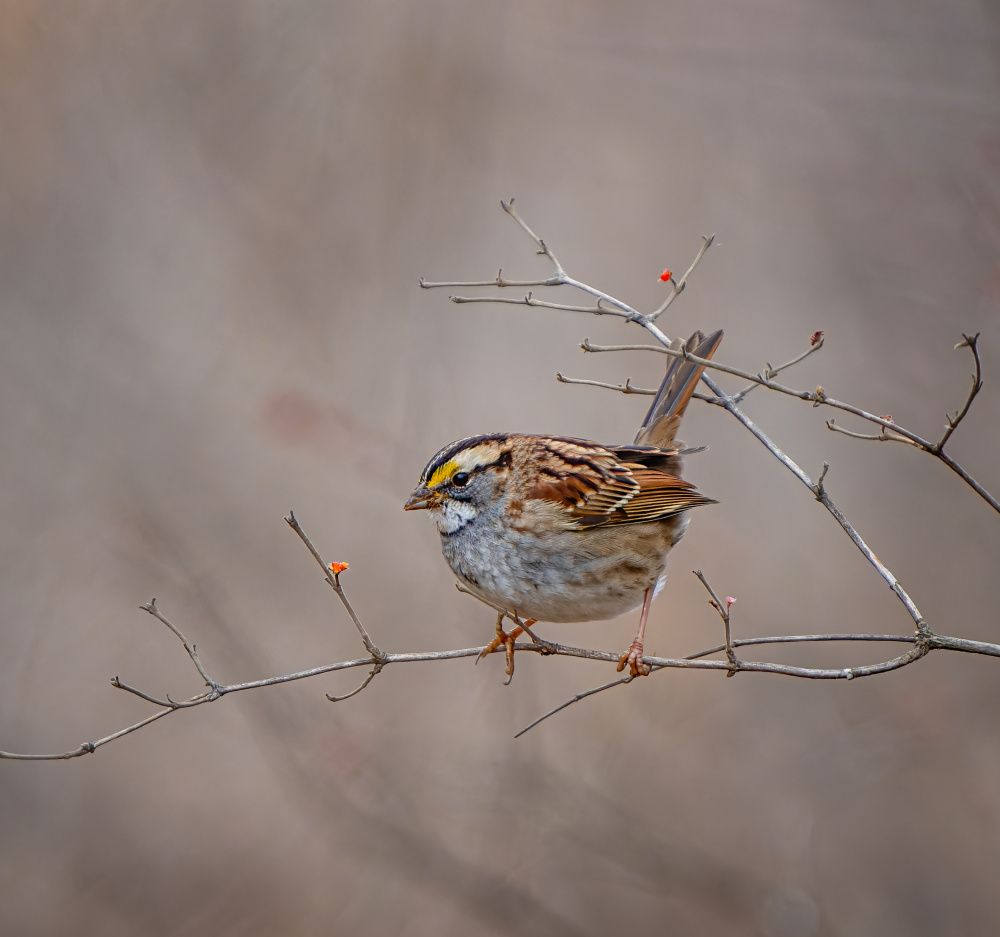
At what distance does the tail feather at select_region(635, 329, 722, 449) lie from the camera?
335 centimetres

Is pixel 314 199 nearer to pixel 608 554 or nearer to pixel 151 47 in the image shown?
pixel 151 47

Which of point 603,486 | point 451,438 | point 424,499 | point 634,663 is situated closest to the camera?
point 634,663

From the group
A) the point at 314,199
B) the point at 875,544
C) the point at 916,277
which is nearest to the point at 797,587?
the point at 875,544

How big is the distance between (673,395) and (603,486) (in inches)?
18.2

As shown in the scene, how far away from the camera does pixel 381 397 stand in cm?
514

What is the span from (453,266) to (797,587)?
2.67 metres

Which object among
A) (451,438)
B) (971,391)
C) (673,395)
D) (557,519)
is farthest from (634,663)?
(451,438)

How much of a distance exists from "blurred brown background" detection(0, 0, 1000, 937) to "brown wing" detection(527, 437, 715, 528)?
152 cm

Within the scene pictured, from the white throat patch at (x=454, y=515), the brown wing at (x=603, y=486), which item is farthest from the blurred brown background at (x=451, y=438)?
the white throat patch at (x=454, y=515)

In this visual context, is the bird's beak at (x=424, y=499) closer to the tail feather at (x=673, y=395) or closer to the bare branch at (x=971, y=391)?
the tail feather at (x=673, y=395)

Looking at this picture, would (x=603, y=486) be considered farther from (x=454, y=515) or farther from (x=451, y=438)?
(x=451, y=438)

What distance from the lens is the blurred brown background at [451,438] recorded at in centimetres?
461

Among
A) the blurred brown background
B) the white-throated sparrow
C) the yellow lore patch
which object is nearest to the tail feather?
the white-throated sparrow

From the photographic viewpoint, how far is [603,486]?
3.27 m
